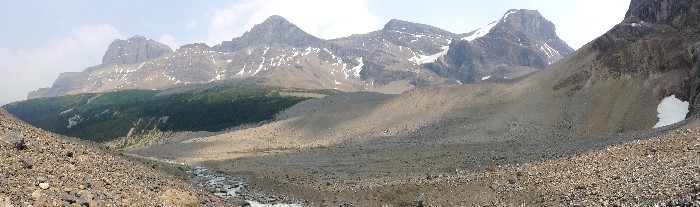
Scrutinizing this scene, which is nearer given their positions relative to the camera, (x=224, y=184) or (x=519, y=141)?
(x=224, y=184)

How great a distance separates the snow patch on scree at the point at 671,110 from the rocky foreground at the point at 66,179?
63542mm

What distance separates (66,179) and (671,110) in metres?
76.3

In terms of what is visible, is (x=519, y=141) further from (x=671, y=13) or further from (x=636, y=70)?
(x=671, y=13)

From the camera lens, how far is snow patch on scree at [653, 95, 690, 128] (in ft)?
226

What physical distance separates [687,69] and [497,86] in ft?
118

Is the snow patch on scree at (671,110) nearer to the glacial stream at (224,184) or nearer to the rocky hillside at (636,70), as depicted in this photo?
the rocky hillside at (636,70)

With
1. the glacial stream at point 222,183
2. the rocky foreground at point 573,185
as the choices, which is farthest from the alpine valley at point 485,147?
the glacial stream at point 222,183

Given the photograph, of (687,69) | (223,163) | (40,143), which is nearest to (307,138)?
(223,163)

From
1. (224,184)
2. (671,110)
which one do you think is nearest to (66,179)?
(224,184)

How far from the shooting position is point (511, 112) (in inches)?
3504

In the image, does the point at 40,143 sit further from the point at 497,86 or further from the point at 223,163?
the point at 497,86

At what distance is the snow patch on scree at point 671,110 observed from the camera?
6894cm

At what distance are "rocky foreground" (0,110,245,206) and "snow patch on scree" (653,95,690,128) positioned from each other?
63542 mm

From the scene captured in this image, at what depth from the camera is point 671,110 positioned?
71125 millimetres
